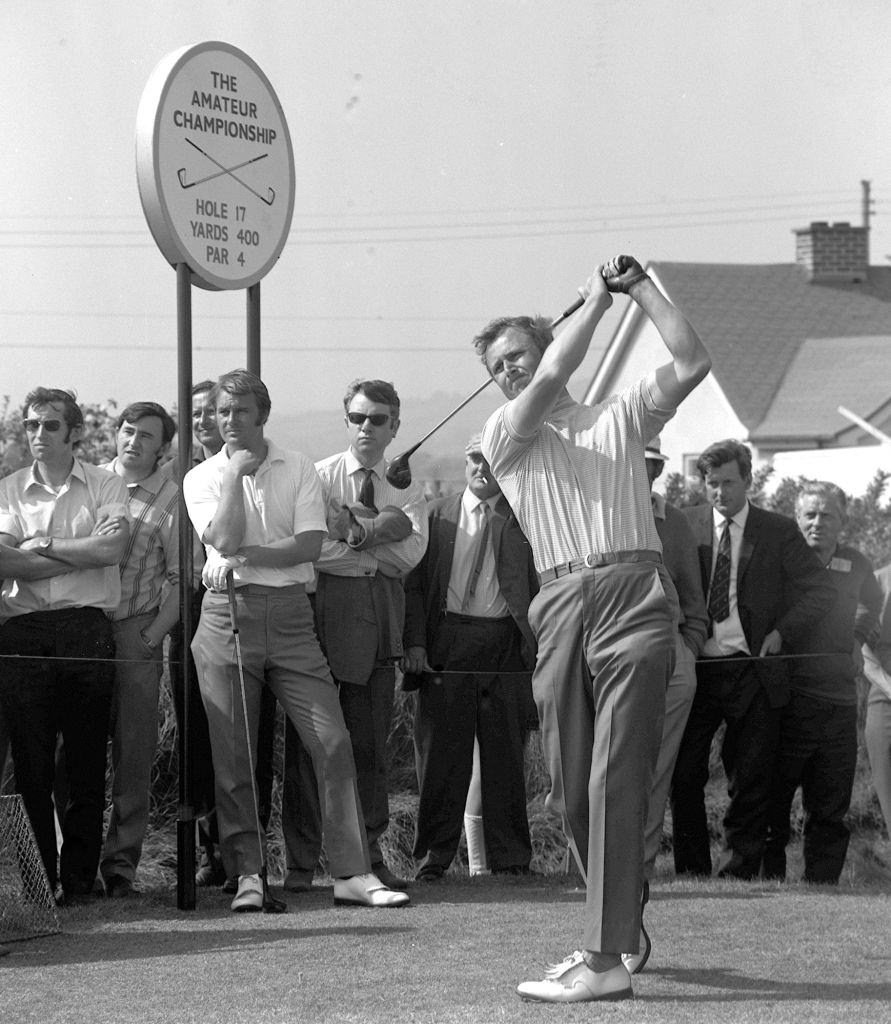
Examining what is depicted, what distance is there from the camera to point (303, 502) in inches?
269

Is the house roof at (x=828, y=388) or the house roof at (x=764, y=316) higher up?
the house roof at (x=764, y=316)

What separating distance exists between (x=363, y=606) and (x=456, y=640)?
0.66m

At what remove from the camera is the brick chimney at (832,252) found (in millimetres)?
42594

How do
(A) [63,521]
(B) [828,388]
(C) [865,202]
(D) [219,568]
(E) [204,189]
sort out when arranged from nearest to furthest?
(D) [219,568] < (A) [63,521] < (E) [204,189] < (B) [828,388] < (C) [865,202]

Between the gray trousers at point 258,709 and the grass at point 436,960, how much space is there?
0.30 meters

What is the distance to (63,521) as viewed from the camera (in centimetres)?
696

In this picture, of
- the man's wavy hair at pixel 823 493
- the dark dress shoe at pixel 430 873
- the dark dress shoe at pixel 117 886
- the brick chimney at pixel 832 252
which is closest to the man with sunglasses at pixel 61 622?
the dark dress shoe at pixel 117 886

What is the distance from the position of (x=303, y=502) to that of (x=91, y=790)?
58.2 inches

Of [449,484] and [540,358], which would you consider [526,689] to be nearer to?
[540,358]

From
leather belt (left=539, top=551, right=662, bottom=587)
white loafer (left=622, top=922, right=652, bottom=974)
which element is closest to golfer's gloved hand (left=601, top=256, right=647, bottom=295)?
leather belt (left=539, top=551, right=662, bottom=587)

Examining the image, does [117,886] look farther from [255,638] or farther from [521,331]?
[521,331]

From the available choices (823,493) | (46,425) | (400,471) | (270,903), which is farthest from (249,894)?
(823,493)

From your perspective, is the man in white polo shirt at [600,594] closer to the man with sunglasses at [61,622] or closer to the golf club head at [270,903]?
the golf club head at [270,903]

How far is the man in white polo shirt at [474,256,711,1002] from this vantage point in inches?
198
